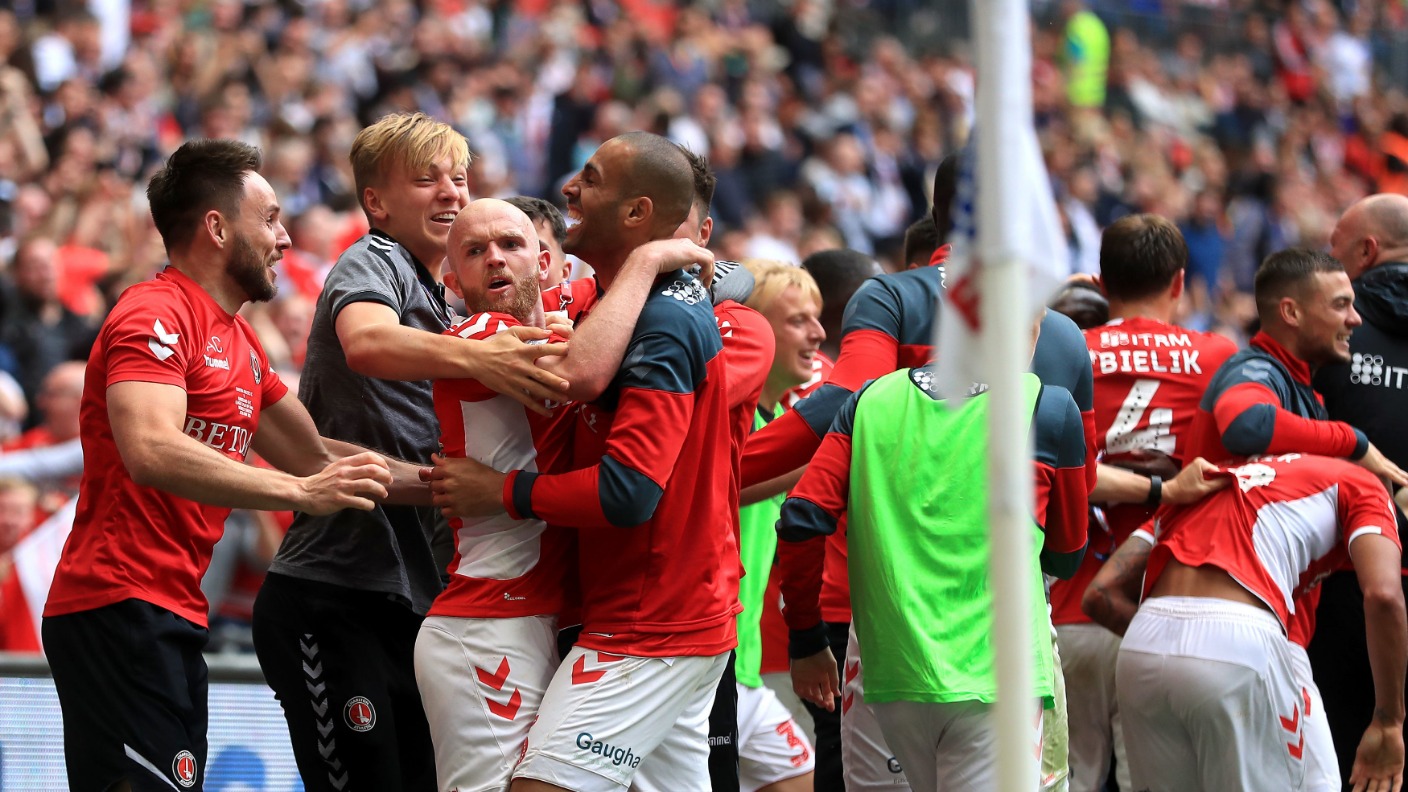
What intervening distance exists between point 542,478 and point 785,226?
1098cm

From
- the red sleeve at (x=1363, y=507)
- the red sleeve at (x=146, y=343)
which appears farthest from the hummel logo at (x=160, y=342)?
the red sleeve at (x=1363, y=507)

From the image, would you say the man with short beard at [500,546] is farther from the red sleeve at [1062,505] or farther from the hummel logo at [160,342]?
the red sleeve at [1062,505]

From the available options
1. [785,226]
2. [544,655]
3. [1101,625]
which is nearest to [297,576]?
[544,655]

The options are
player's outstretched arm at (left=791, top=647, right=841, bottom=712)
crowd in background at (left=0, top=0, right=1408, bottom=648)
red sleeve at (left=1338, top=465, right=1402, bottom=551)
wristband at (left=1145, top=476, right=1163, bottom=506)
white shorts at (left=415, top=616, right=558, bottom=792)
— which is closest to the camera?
white shorts at (left=415, top=616, right=558, bottom=792)

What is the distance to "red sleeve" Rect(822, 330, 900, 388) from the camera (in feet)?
16.7

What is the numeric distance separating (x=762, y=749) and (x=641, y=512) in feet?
8.39

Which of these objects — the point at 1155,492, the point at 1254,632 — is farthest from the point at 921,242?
the point at 1254,632

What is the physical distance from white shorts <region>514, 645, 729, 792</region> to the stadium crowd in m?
0.02

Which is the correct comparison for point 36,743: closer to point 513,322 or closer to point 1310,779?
point 513,322

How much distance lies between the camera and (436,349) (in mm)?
→ 4031

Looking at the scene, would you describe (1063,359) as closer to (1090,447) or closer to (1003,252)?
(1090,447)

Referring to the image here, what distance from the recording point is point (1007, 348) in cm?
282

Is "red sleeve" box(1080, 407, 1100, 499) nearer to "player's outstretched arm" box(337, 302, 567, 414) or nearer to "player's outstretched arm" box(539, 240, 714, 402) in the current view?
"player's outstretched arm" box(539, 240, 714, 402)

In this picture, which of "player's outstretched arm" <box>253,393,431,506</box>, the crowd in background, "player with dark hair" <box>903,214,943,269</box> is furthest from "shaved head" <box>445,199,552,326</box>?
the crowd in background
